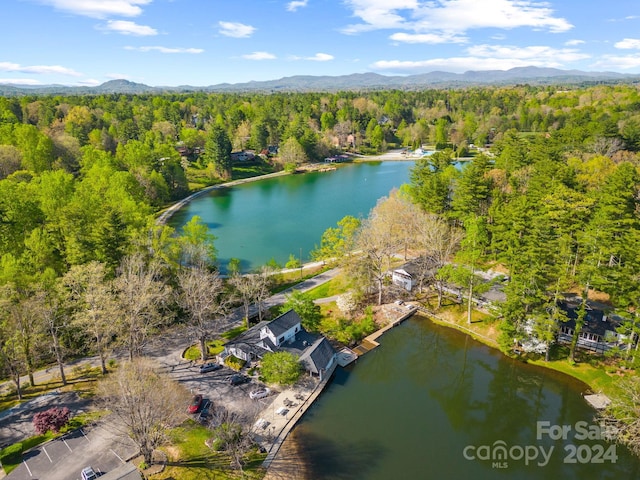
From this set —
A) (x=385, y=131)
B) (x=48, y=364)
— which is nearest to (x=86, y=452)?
(x=48, y=364)

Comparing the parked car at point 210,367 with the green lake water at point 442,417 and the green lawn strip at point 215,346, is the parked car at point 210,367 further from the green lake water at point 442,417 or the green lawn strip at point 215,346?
the green lake water at point 442,417

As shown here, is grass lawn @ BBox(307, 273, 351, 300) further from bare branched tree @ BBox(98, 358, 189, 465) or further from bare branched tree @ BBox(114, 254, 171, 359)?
bare branched tree @ BBox(98, 358, 189, 465)

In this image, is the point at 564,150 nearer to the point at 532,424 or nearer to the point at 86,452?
the point at 532,424

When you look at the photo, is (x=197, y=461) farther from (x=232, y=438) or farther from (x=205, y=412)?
(x=205, y=412)

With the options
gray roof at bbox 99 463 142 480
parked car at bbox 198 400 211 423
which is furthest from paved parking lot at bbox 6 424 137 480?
parked car at bbox 198 400 211 423

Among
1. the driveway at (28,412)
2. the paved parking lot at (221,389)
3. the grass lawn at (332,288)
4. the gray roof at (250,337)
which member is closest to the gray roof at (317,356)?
the paved parking lot at (221,389)
